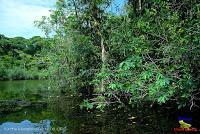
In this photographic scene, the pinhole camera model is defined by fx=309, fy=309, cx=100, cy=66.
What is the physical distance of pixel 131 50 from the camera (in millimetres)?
12977

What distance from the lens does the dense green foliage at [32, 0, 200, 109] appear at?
33.8 ft

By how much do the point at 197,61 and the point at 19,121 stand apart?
9.48 metres

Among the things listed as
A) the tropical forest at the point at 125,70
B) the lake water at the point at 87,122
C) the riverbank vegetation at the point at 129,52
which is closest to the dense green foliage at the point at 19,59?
the riverbank vegetation at the point at 129,52

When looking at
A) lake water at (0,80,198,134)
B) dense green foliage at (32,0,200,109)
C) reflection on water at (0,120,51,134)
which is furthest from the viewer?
reflection on water at (0,120,51,134)

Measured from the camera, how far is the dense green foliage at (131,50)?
10.3 m

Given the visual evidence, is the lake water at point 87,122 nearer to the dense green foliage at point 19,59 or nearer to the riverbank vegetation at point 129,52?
the riverbank vegetation at point 129,52

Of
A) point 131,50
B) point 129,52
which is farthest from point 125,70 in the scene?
point 129,52

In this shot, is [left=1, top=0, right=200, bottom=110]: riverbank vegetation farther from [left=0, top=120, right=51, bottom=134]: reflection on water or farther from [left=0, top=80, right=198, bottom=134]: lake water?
[left=0, top=120, right=51, bottom=134]: reflection on water

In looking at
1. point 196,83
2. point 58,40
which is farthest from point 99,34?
point 196,83

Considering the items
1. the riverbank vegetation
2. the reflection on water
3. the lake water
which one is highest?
the riverbank vegetation

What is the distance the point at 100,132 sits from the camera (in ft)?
39.1

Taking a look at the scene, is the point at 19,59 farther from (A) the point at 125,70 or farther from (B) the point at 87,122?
(A) the point at 125,70

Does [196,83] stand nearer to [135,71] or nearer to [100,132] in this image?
[135,71]

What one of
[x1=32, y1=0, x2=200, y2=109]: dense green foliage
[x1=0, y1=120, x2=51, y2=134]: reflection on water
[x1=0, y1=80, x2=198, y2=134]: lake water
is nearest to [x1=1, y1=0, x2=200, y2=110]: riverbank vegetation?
[x1=32, y1=0, x2=200, y2=109]: dense green foliage
